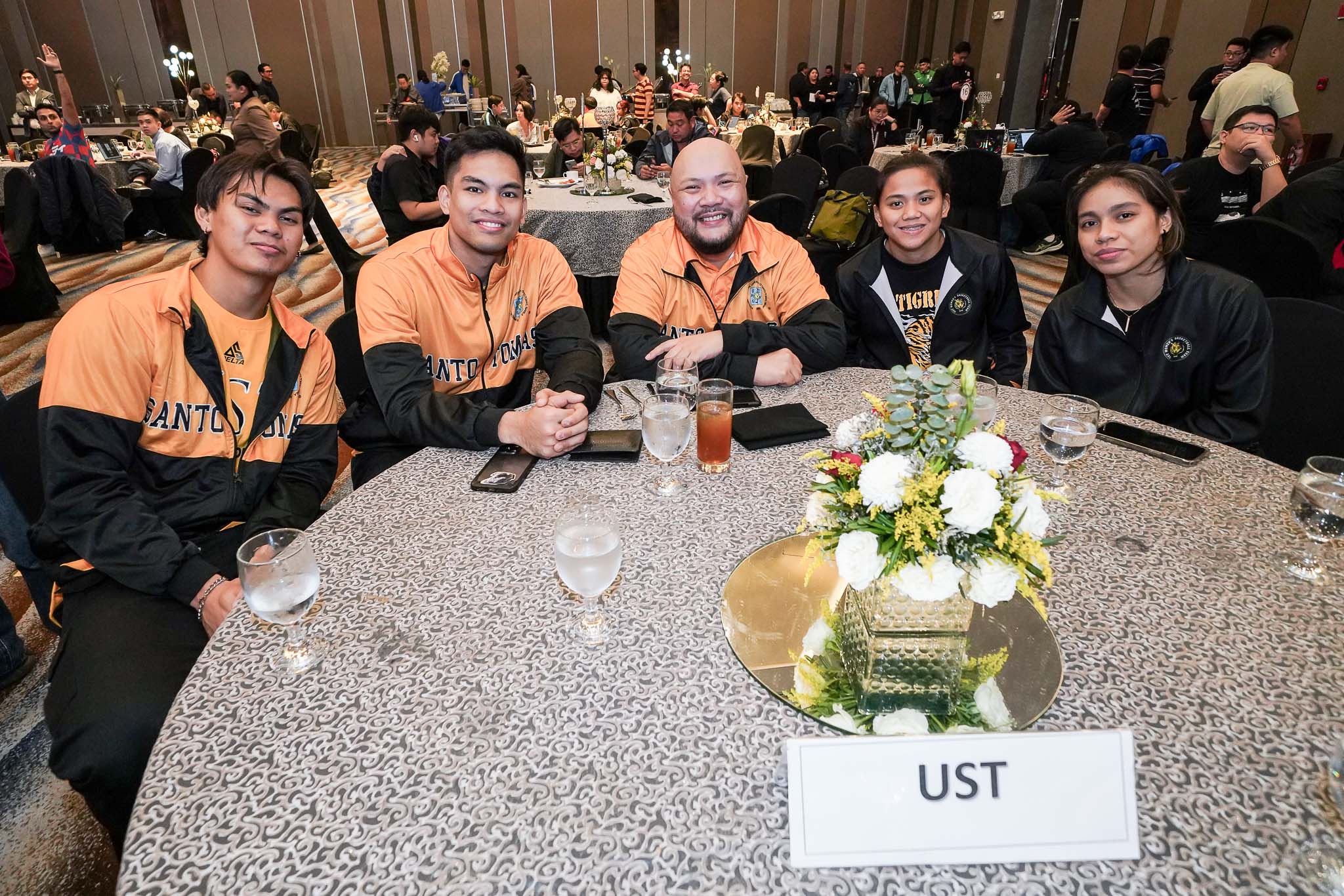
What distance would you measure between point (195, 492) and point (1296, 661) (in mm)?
1906

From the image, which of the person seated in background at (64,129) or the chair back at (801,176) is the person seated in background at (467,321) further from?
the person seated in background at (64,129)

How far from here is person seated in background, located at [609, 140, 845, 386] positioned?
6.50ft

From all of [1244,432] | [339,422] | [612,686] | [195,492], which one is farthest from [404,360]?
[1244,432]

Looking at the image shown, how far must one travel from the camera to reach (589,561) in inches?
33.4

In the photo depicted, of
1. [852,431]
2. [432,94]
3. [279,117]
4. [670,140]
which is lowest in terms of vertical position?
[852,431]

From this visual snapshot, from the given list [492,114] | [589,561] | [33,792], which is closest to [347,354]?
[33,792]

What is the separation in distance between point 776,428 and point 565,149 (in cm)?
561

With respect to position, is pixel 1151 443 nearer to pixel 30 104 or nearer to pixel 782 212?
pixel 782 212

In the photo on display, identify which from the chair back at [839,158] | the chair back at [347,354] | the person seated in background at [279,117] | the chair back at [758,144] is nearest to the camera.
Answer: the chair back at [347,354]

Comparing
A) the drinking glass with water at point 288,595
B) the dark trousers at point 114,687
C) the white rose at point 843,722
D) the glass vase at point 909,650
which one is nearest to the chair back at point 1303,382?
the glass vase at point 909,650

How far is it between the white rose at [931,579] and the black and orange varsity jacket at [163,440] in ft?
4.13

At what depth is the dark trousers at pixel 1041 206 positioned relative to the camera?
605cm

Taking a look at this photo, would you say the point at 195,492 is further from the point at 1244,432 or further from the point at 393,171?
the point at 393,171

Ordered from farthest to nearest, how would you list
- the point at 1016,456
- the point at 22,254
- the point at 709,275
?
the point at 22,254 < the point at 709,275 < the point at 1016,456
